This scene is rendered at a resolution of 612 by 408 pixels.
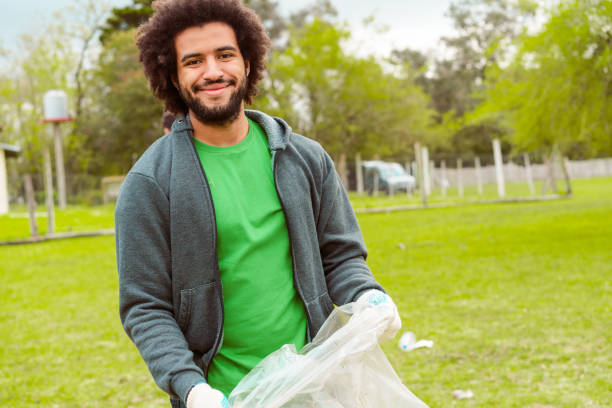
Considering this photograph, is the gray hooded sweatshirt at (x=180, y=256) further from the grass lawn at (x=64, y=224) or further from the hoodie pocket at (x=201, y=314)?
the grass lawn at (x=64, y=224)

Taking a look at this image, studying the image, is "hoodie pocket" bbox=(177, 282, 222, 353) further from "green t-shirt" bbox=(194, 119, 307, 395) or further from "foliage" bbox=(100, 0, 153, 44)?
"foliage" bbox=(100, 0, 153, 44)

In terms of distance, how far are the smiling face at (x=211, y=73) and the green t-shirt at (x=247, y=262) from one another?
0.12 meters

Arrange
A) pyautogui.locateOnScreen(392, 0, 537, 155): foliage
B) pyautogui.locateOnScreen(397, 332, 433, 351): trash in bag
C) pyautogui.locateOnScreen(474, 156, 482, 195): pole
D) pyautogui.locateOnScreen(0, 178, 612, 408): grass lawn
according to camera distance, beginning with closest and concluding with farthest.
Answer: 1. pyautogui.locateOnScreen(397, 332, 433, 351): trash in bag
2. pyautogui.locateOnScreen(0, 178, 612, 408): grass lawn
3. pyautogui.locateOnScreen(474, 156, 482, 195): pole
4. pyautogui.locateOnScreen(392, 0, 537, 155): foliage

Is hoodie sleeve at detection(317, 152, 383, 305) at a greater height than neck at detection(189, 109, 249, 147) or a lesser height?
lesser

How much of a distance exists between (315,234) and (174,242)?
1.56ft

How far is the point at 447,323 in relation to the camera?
6500 mm

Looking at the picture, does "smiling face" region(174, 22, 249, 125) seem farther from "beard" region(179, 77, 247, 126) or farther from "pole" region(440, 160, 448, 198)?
"pole" region(440, 160, 448, 198)

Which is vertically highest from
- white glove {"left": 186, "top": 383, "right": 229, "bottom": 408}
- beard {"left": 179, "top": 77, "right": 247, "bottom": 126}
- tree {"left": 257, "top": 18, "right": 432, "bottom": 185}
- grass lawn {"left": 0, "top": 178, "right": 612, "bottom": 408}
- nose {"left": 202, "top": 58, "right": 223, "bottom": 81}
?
tree {"left": 257, "top": 18, "right": 432, "bottom": 185}

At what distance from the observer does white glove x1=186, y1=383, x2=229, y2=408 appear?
178cm

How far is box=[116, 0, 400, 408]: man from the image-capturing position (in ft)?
6.59

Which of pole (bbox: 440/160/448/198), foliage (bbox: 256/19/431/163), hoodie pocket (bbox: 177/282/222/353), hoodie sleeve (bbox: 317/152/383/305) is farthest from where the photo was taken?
foliage (bbox: 256/19/431/163)

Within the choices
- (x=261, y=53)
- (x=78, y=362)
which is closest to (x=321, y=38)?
(x=78, y=362)

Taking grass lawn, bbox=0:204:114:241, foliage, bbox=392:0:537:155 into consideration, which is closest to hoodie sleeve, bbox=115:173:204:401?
grass lawn, bbox=0:204:114:241

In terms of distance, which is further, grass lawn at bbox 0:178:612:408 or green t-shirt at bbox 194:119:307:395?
grass lawn at bbox 0:178:612:408
